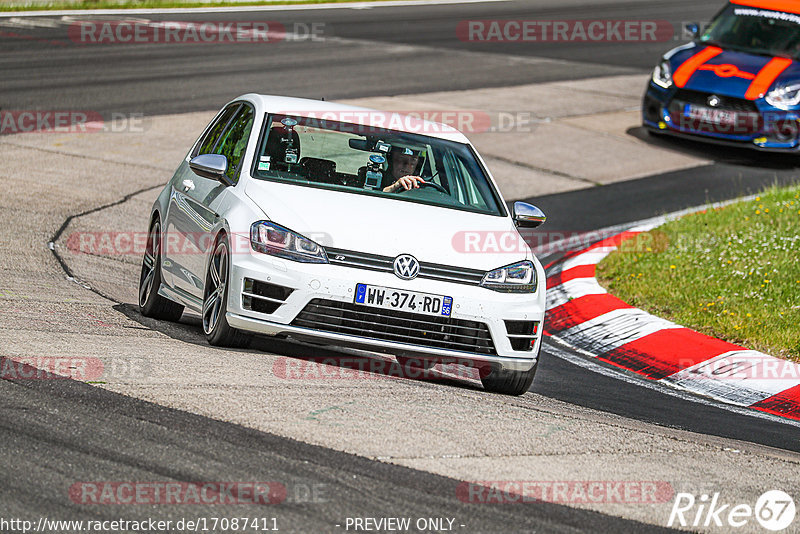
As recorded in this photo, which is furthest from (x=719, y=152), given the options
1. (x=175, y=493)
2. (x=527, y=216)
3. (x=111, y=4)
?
(x=111, y=4)

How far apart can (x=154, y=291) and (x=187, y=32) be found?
17.9 meters

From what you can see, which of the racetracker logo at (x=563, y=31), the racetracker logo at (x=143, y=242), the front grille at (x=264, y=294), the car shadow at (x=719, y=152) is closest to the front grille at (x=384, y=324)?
the front grille at (x=264, y=294)

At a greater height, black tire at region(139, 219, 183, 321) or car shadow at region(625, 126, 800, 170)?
black tire at region(139, 219, 183, 321)

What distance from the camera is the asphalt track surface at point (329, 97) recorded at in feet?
15.1

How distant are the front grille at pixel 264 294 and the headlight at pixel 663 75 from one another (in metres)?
10.8

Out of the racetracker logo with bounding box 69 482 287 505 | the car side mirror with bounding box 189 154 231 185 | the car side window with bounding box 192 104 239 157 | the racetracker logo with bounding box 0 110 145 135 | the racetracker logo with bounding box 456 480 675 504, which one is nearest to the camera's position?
the racetracker logo with bounding box 69 482 287 505

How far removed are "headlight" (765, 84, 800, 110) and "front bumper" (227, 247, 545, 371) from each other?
9.99m

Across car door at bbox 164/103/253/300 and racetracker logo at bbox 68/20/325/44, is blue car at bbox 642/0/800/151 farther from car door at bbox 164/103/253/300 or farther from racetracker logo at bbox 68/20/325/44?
racetracker logo at bbox 68/20/325/44

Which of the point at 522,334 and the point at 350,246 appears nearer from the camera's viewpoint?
the point at 350,246

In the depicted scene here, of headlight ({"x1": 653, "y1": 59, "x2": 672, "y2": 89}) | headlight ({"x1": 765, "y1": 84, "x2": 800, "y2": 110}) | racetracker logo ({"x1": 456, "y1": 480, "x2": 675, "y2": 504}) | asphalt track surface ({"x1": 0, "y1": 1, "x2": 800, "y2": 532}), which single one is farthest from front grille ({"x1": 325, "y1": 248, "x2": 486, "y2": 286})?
headlight ({"x1": 653, "y1": 59, "x2": 672, "y2": 89})

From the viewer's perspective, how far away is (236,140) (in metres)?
7.92

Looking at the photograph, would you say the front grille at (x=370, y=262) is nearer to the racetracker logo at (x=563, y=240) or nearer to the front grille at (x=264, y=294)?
the front grille at (x=264, y=294)

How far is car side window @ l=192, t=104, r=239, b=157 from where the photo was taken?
27.5 feet

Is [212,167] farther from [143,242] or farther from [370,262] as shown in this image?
[143,242]
